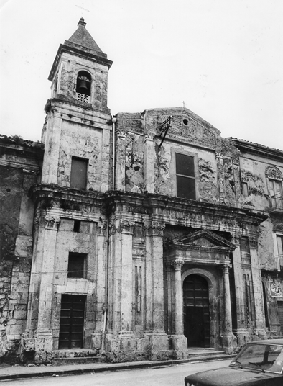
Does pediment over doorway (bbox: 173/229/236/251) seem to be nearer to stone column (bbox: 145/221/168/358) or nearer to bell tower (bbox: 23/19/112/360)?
stone column (bbox: 145/221/168/358)

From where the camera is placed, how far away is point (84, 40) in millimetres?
17719

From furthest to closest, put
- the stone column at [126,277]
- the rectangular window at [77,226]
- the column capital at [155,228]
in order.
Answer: the column capital at [155,228] < the rectangular window at [77,226] < the stone column at [126,277]

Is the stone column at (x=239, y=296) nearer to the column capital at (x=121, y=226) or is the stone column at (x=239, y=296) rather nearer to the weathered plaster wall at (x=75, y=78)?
the column capital at (x=121, y=226)

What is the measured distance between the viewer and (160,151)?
16.6m

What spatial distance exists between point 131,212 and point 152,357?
5440 millimetres

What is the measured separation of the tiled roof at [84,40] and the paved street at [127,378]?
45.0 ft

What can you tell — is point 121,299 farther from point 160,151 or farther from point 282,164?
point 282,164

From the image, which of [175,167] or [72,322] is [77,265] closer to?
[72,322]

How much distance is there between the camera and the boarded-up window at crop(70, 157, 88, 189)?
15023 millimetres

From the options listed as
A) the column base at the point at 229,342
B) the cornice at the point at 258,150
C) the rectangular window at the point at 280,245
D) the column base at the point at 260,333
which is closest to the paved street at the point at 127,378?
the column base at the point at 229,342

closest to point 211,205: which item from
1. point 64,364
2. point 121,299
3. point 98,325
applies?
point 121,299

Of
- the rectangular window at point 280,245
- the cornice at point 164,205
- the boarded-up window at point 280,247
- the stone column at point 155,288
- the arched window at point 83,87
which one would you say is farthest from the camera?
the rectangular window at point 280,245

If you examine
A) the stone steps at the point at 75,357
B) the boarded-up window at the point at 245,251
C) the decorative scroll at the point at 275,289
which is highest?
the boarded-up window at the point at 245,251

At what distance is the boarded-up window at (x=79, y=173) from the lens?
15023 millimetres
